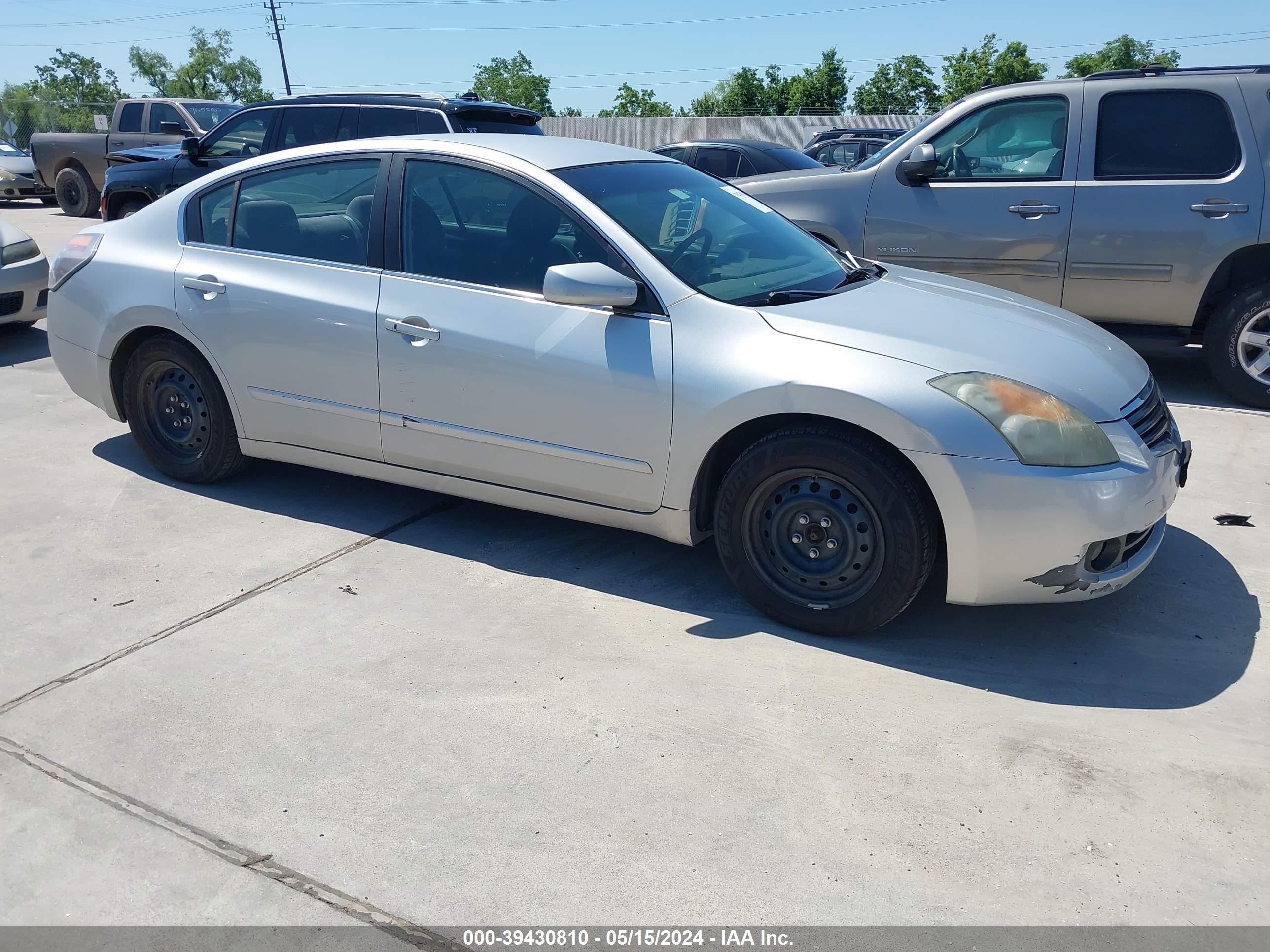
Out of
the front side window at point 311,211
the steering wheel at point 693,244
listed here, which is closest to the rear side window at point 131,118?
the front side window at point 311,211

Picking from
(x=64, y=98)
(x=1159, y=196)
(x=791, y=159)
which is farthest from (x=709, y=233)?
(x=64, y=98)

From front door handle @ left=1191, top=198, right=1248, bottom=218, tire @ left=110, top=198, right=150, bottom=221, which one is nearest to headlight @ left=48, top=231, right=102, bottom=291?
front door handle @ left=1191, top=198, right=1248, bottom=218

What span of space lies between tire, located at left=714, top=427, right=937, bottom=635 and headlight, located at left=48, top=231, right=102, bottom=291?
3.48 m

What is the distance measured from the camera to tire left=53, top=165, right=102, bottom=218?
A: 58.7 ft

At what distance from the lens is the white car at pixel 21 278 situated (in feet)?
26.4

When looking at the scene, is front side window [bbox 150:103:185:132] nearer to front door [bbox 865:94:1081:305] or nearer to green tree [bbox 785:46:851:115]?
front door [bbox 865:94:1081:305]

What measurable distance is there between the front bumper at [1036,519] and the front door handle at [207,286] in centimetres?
315

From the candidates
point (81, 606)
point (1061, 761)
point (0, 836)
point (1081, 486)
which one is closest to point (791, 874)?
point (1061, 761)

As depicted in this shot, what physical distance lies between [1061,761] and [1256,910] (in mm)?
662

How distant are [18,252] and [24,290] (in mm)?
295

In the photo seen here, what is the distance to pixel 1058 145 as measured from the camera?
22.4 feet

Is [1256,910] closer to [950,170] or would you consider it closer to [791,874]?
[791,874]

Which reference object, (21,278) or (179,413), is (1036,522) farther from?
(21,278)

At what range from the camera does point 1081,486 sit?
342 centimetres
